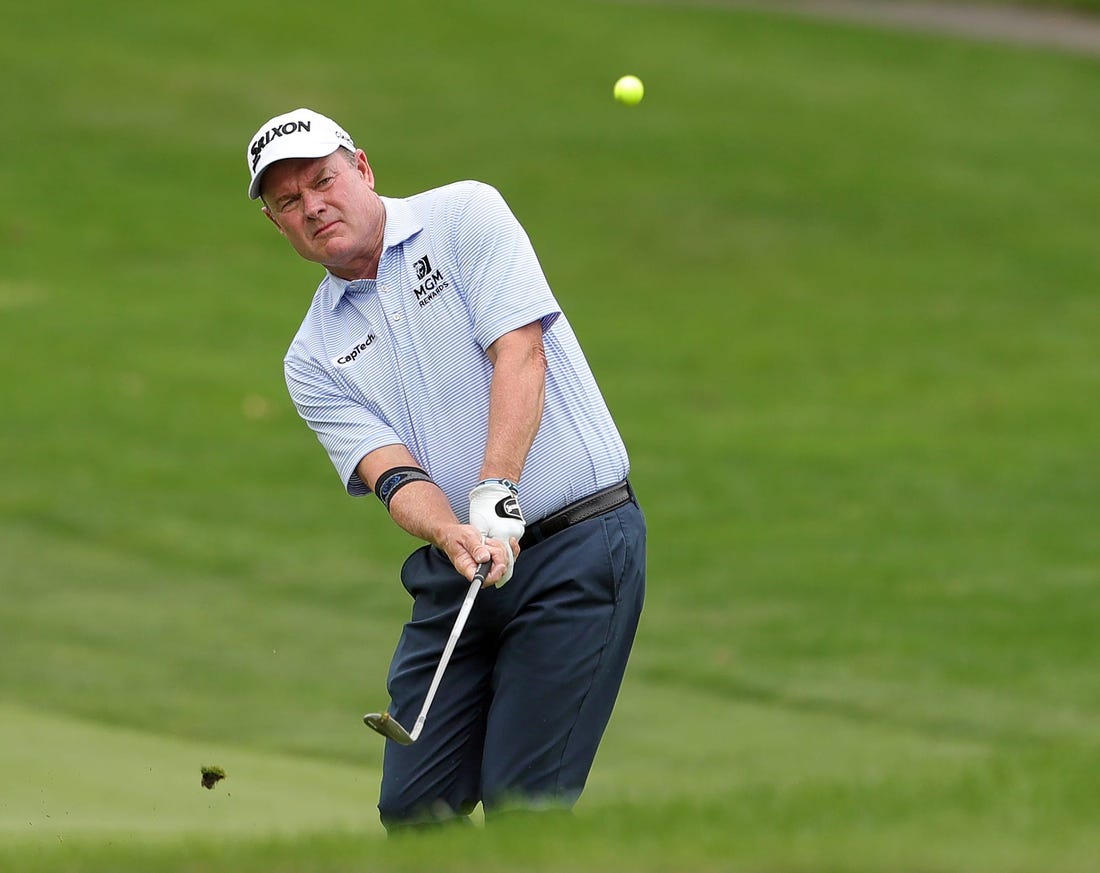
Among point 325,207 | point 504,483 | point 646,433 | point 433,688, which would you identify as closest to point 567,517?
point 504,483

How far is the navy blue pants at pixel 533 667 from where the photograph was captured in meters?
5.40

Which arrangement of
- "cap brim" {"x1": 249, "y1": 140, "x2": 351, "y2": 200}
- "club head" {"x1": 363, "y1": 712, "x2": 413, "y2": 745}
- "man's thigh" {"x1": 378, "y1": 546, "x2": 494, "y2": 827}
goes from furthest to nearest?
"man's thigh" {"x1": 378, "y1": 546, "x2": 494, "y2": 827}, "cap brim" {"x1": 249, "y1": 140, "x2": 351, "y2": 200}, "club head" {"x1": 363, "y1": 712, "x2": 413, "y2": 745}

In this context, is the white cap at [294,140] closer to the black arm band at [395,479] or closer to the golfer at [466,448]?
the golfer at [466,448]

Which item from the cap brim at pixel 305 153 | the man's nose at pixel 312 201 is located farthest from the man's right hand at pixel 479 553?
the cap brim at pixel 305 153

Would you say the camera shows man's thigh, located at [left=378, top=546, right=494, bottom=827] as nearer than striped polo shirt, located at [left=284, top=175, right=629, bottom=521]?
No

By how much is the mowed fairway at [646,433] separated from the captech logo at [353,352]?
1.31 metres

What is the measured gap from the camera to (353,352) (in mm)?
5574

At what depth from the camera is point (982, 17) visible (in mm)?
30781

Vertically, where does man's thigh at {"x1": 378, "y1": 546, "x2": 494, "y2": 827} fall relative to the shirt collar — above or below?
below

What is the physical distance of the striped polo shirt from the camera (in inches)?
213

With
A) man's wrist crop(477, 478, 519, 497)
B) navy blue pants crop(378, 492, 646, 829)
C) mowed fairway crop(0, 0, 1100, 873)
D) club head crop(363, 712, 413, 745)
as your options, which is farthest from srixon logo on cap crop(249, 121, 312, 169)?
mowed fairway crop(0, 0, 1100, 873)

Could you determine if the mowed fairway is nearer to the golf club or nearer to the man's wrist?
the golf club

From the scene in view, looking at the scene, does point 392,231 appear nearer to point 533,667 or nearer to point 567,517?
point 567,517

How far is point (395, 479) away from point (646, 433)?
10.4m
